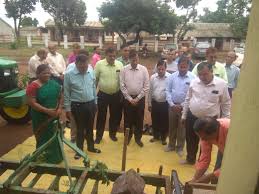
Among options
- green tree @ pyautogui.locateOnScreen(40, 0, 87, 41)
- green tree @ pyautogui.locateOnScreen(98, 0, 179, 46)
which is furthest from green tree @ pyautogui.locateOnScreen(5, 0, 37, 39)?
green tree @ pyautogui.locateOnScreen(98, 0, 179, 46)

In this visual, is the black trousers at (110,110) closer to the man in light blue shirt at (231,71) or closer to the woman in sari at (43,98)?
the woman in sari at (43,98)

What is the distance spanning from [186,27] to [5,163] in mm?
31115

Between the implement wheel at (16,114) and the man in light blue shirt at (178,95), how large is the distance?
3285mm

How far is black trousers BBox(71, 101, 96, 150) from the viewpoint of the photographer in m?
5.17

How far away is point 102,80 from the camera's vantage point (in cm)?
573

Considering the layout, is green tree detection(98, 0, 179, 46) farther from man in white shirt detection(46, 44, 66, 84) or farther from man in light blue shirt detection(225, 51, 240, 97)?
man in light blue shirt detection(225, 51, 240, 97)

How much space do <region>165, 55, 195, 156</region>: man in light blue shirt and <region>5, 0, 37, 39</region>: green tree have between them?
31448 mm

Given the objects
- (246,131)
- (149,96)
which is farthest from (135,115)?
(246,131)

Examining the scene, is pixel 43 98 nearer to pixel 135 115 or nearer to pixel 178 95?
pixel 135 115

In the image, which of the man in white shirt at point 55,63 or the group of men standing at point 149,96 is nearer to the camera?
the group of men standing at point 149,96

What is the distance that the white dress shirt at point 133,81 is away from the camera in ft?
18.5

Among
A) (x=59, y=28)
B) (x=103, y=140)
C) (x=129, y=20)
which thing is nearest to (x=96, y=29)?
(x=59, y=28)

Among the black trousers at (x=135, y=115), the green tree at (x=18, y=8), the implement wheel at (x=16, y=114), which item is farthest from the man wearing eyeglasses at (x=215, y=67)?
the green tree at (x=18, y=8)

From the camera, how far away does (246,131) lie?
1.18m
